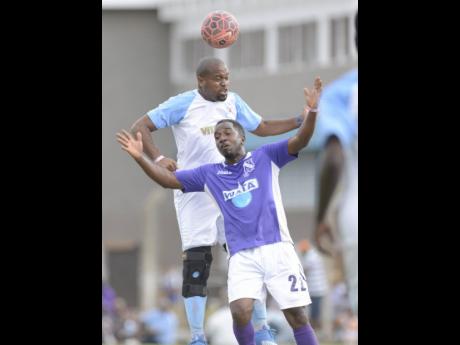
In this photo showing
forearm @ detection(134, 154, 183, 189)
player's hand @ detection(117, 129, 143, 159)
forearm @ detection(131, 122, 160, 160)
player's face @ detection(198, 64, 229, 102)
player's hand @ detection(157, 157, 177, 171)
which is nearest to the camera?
player's hand @ detection(117, 129, 143, 159)

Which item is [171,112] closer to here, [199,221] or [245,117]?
[245,117]

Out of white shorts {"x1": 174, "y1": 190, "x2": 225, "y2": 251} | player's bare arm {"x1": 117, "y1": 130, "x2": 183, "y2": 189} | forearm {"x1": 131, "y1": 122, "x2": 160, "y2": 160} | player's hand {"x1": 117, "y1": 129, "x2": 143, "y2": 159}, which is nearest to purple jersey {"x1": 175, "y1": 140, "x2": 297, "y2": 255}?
player's bare arm {"x1": 117, "y1": 130, "x2": 183, "y2": 189}

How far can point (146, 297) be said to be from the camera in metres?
42.6

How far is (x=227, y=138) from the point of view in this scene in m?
12.1

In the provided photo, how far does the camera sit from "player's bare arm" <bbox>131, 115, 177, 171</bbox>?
12.5 metres

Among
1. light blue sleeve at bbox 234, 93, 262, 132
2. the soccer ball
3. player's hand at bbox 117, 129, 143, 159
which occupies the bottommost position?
player's hand at bbox 117, 129, 143, 159

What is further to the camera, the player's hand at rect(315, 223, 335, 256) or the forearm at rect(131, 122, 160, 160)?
the player's hand at rect(315, 223, 335, 256)

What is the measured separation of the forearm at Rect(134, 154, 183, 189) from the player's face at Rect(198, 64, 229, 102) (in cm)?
105

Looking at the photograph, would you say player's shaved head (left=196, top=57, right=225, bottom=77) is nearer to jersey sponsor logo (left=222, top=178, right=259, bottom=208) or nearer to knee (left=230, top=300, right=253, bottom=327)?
jersey sponsor logo (left=222, top=178, right=259, bottom=208)
